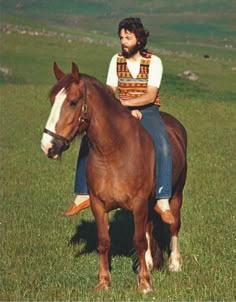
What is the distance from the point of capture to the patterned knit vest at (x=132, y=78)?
9445 millimetres

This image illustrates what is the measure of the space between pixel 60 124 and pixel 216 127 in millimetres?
21971

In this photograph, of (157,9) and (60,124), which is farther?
(157,9)

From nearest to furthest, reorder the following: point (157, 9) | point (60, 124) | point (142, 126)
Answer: point (60, 124)
point (142, 126)
point (157, 9)

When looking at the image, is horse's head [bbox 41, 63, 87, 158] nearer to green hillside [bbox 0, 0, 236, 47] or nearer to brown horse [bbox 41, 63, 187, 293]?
brown horse [bbox 41, 63, 187, 293]

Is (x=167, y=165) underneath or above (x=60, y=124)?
underneath

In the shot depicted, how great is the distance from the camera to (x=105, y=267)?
29.9 feet

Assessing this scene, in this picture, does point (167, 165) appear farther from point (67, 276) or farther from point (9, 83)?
point (9, 83)

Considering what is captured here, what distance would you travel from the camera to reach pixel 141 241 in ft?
29.6

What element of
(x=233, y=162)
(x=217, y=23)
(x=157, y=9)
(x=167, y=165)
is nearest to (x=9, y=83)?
(x=233, y=162)

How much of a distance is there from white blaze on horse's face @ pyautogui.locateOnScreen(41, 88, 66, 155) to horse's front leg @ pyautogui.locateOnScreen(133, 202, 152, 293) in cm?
130

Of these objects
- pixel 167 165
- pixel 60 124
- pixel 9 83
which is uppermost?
pixel 60 124

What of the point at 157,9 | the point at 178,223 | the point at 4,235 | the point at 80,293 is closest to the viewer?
the point at 80,293

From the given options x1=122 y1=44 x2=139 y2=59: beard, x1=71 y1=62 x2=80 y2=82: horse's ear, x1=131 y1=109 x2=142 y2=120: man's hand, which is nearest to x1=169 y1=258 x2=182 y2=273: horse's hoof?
x1=131 y1=109 x2=142 y2=120: man's hand

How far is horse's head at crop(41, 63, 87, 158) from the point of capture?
26.4ft
